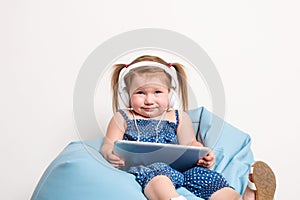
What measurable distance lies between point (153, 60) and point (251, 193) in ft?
1.74

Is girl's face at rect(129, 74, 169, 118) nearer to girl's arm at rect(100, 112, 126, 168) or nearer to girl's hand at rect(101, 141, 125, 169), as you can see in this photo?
girl's arm at rect(100, 112, 126, 168)

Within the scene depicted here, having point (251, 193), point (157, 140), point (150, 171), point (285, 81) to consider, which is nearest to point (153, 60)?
point (157, 140)

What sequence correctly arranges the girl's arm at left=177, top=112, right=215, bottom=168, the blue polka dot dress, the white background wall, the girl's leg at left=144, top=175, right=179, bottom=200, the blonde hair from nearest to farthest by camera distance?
the girl's leg at left=144, top=175, right=179, bottom=200 < the blue polka dot dress < the blonde hair < the girl's arm at left=177, top=112, right=215, bottom=168 < the white background wall

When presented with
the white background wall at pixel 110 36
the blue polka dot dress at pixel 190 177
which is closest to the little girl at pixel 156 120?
the blue polka dot dress at pixel 190 177

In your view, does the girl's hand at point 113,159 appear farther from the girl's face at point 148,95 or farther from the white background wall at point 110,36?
the white background wall at point 110,36

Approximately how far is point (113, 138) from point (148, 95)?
0.57 ft

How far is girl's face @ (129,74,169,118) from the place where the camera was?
4.79ft

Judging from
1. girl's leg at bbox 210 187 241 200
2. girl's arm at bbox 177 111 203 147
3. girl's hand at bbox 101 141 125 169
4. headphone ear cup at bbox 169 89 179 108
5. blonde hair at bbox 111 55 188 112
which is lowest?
girl's leg at bbox 210 187 241 200

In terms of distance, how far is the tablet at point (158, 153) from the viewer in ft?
4.16

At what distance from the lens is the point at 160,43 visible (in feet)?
4.50

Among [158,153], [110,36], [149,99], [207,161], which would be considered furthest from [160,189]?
[110,36]

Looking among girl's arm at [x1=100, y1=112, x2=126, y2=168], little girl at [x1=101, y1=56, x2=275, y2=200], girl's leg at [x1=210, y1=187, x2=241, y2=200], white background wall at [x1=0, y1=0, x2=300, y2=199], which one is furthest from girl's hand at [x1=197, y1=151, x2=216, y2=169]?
white background wall at [x1=0, y1=0, x2=300, y2=199]

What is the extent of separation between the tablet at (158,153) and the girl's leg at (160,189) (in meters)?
0.08

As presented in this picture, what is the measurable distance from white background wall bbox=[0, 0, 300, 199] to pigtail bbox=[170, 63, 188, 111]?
1.09 feet
